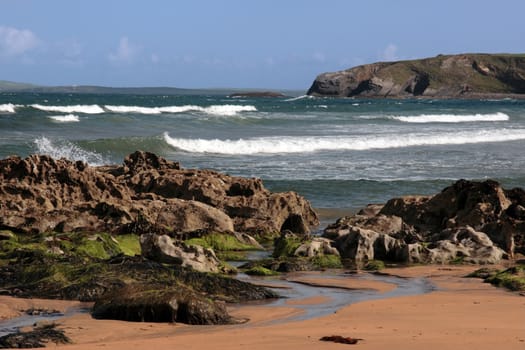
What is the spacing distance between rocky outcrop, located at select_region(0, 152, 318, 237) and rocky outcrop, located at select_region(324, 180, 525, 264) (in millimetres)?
1237

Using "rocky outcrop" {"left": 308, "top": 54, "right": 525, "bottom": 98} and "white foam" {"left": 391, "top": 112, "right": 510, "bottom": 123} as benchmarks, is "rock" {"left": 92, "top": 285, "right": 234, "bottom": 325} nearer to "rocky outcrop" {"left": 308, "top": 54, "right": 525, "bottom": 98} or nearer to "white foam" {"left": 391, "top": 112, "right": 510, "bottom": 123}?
"white foam" {"left": 391, "top": 112, "right": 510, "bottom": 123}

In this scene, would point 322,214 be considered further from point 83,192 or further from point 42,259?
point 42,259

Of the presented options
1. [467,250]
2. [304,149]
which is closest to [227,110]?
[304,149]

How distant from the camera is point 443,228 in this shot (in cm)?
1550

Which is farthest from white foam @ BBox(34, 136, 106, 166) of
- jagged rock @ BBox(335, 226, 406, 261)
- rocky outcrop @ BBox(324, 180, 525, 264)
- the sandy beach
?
the sandy beach

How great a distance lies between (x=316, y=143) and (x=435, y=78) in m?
124

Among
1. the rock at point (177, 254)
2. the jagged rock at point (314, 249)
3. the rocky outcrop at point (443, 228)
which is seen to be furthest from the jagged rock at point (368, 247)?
the rock at point (177, 254)

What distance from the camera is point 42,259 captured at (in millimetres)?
10914

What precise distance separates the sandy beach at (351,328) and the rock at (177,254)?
1651mm

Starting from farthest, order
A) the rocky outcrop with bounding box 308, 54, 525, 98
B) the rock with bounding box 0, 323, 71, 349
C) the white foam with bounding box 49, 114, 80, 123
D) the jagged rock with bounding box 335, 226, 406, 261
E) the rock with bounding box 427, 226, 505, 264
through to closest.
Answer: the rocky outcrop with bounding box 308, 54, 525, 98
the white foam with bounding box 49, 114, 80, 123
the jagged rock with bounding box 335, 226, 406, 261
the rock with bounding box 427, 226, 505, 264
the rock with bounding box 0, 323, 71, 349

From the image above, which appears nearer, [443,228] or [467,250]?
[467,250]

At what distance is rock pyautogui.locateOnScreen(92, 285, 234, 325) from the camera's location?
8.27 m

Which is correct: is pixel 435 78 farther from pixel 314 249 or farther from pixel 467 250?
pixel 314 249

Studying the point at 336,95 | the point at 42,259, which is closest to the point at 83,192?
the point at 42,259
